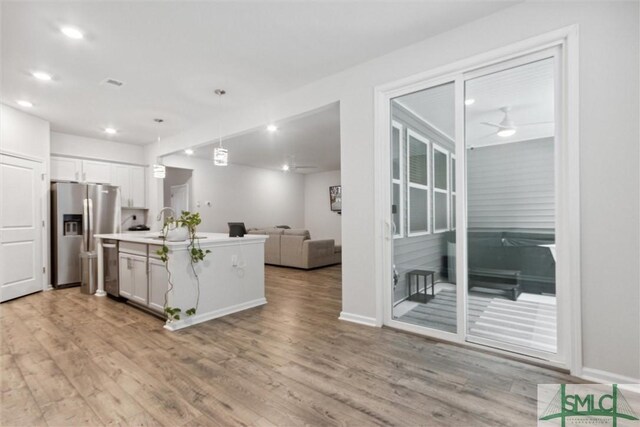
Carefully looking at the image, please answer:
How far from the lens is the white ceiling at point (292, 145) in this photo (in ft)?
16.2

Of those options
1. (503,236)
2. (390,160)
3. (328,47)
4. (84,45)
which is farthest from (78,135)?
(503,236)

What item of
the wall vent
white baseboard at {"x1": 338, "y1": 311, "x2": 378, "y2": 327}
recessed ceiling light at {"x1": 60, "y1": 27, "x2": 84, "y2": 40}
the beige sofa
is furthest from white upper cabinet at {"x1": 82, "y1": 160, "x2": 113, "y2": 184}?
white baseboard at {"x1": 338, "y1": 311, "x2": 378, "y2": 327}

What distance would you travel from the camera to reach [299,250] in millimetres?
6758

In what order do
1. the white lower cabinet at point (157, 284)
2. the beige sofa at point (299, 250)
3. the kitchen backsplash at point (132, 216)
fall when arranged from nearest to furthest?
the white lower cabinet at point (157, 284)
the kitchen backsplash at point (132, 216)
the beige sofa at point (299, 250)

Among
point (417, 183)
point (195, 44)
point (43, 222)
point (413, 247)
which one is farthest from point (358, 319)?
point (43, 222)

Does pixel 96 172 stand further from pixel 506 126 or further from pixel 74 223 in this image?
pixel 506 126

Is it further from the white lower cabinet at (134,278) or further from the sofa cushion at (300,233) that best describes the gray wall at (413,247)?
the sofa cushion at (300,233)

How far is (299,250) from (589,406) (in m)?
5.33

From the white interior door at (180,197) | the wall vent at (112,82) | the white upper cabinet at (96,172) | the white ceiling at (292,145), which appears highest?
the wall vent at (112,82)

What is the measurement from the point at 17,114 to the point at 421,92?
217 inches

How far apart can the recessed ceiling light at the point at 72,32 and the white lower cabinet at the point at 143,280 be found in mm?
2109

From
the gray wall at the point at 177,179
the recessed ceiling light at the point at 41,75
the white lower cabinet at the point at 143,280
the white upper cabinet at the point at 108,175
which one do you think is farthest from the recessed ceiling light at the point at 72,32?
the gray wall at the point at 177,179

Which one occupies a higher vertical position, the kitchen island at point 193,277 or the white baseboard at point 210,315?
the kitchen island at point 193,277

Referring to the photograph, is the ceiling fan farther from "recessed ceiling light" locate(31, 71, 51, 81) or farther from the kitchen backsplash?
the kitchen backsplash
